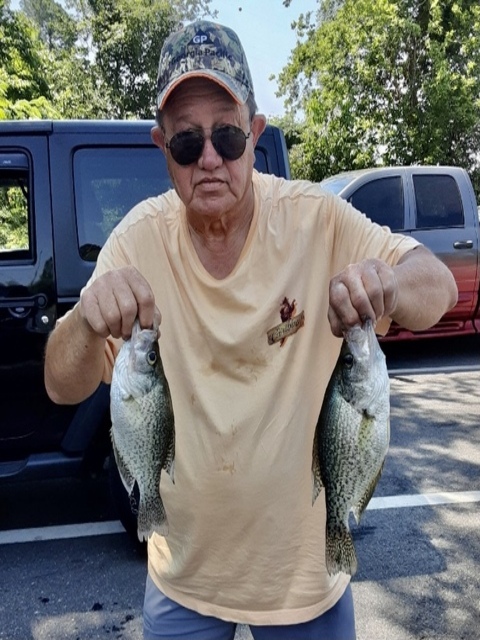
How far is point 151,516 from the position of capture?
1494 mm

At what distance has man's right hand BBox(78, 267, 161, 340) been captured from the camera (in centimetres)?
130

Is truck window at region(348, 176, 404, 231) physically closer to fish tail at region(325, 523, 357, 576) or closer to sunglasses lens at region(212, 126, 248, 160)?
sunglasses lens at region(212, 126, 248, 160)

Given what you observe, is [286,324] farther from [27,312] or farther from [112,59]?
[112,59]

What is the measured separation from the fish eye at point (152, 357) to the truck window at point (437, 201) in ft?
22.9

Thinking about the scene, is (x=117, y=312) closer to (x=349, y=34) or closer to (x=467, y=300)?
(x=467, y=300)

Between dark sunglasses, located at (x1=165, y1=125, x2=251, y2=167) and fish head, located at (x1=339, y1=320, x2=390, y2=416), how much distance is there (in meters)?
0.54

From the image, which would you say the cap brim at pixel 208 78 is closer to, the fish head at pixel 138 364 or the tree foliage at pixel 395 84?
the fish head at pixel 138 364

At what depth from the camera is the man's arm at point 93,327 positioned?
1311mm

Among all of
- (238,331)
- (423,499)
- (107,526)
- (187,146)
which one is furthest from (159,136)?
(423,499)

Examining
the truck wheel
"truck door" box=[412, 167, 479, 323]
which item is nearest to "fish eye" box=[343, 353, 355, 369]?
the truck wheel

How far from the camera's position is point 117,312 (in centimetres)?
131

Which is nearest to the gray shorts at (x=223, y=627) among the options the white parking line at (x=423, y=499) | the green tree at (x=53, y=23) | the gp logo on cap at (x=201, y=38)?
the gp logo on cap at (x=201, y=38)

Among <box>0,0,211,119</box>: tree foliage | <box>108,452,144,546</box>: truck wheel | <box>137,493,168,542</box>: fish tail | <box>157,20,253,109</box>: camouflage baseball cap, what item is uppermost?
<box>0,0,211,119</box>: tree foliage

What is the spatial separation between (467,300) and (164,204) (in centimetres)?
692
